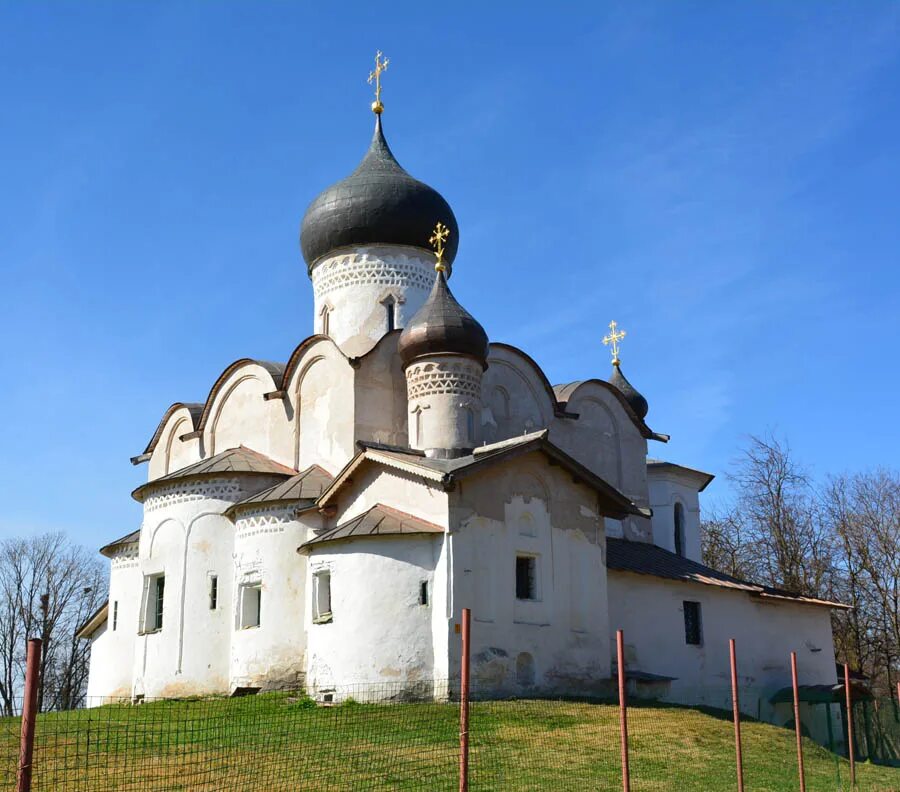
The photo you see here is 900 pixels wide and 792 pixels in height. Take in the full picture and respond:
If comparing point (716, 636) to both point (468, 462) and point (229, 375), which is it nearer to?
point (468, 462)

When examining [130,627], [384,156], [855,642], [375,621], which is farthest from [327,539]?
[855,642]

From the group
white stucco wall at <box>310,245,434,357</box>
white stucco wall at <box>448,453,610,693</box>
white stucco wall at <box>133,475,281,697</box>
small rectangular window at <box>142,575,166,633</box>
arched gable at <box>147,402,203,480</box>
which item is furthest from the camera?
arched gable at <box>147,402,203,480</box>

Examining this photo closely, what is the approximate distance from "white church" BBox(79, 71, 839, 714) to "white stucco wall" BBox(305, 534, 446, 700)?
30 millimetres

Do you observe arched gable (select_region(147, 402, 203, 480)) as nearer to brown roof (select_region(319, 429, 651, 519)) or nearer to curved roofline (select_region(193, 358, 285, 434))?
curved roofline (select_region(193, 358, 285, 434))

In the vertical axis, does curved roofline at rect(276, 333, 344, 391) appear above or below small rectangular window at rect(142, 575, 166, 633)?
above

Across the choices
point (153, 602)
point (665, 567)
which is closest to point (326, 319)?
point (153, 602)

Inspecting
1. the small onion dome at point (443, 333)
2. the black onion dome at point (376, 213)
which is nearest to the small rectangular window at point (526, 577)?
the small onion dome at point (443, 333)

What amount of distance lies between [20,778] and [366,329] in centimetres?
1645

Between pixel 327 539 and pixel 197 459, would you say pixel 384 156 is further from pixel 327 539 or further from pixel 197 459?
pixel 327 539

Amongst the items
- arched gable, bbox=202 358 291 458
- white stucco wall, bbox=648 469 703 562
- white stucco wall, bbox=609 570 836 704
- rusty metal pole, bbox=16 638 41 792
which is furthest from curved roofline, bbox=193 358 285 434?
rusty metal pole, bbox=16 638 41 792

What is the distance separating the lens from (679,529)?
83.6ft

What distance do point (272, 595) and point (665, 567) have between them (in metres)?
7.83

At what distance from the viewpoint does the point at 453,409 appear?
58.7ft

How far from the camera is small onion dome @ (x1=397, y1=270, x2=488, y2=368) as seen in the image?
707 inches
